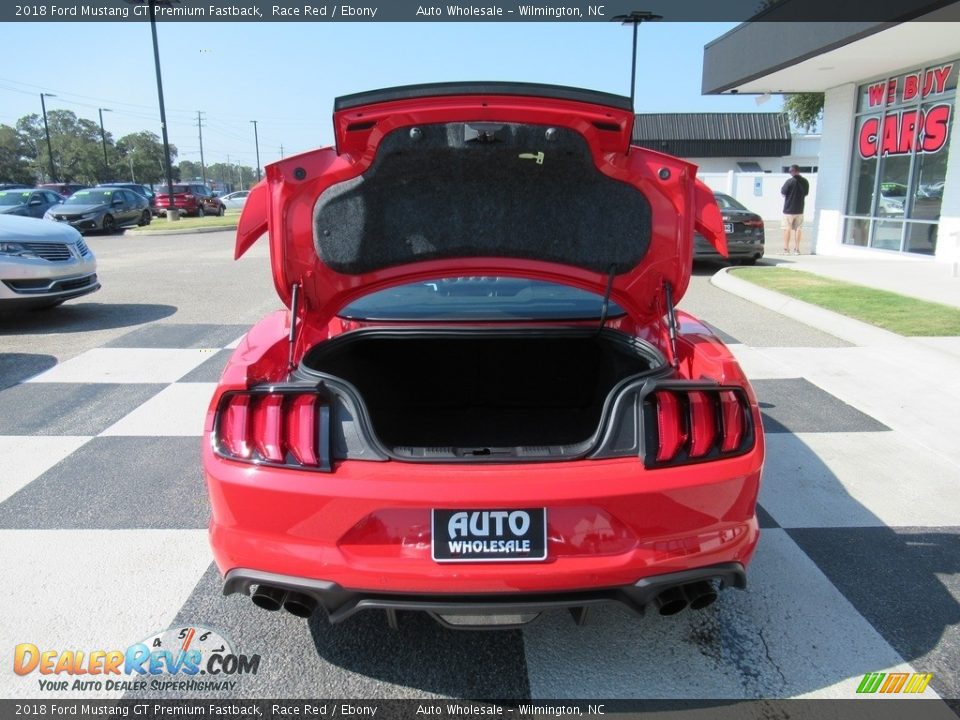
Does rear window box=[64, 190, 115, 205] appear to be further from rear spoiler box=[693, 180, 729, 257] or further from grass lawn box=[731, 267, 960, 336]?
rear spoiler box=[693, 180, 729, 257]

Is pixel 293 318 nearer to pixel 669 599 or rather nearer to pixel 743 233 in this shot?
pixel 669 599

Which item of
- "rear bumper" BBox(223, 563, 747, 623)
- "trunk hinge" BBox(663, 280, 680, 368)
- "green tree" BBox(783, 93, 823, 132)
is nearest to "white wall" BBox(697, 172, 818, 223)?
"green tree" BBox(783, 93, 823, 132)

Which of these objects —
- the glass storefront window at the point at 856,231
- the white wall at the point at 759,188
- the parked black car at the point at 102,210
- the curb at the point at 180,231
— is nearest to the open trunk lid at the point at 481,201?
the glass storefront window at the point at 856,231

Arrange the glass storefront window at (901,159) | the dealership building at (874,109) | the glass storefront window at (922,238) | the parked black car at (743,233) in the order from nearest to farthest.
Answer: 1. the dealership building at (874,109)
2. the glass storefront window at (901,159)
3. the parked black car at (743,233)
4. the glass storefront window at (922,238)

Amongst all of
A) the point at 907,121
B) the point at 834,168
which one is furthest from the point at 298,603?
the point at 834,168

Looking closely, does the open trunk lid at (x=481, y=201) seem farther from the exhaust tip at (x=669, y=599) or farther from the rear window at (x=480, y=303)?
the exhaust tip at (x=669, y=599)

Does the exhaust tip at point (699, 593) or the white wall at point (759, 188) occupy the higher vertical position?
the white wall at point (759, 188)

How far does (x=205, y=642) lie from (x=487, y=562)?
3.87ft

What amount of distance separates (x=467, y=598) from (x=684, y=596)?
66 centimetres

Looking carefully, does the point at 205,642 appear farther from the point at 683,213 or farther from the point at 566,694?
the point at 683,213

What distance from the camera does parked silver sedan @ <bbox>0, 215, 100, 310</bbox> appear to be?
745 centimetres

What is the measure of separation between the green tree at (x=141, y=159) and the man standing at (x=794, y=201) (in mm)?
76563

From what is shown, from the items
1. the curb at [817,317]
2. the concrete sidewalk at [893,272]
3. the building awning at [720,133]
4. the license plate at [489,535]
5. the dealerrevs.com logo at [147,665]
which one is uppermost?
the building awning at [720,133]

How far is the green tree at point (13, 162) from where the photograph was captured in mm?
76700
